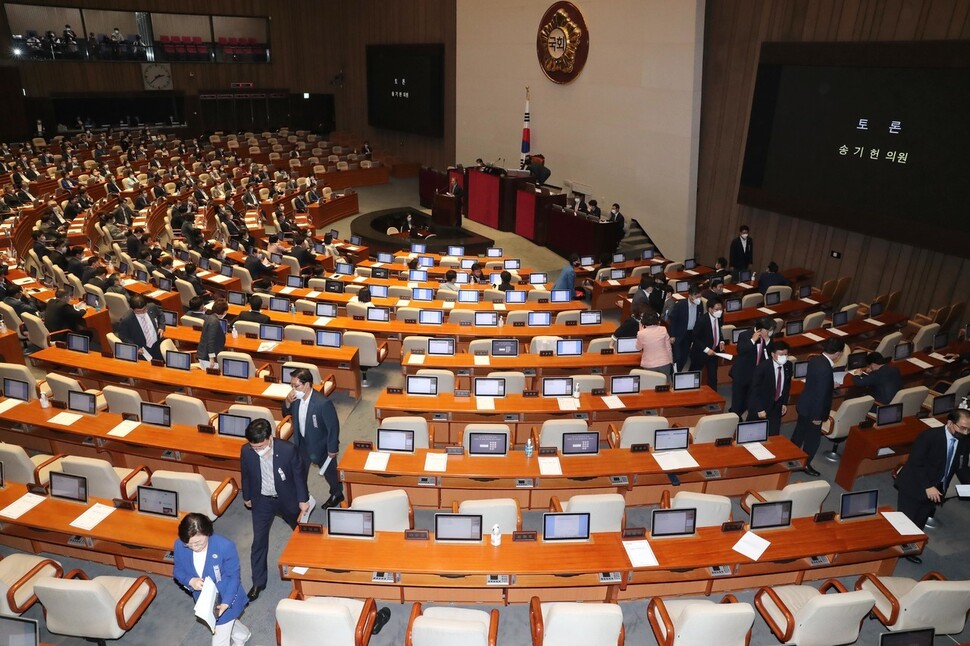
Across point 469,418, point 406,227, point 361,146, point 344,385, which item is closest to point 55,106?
point 361,146

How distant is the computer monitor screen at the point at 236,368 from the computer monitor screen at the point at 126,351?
4.70 ft

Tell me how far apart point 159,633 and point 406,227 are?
16.3 metres

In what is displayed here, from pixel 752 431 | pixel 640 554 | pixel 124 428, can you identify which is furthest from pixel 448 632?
pixel 124 428

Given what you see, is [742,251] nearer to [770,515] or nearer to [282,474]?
[770,515]

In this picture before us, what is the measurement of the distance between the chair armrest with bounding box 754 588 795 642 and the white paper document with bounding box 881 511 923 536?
1.51m

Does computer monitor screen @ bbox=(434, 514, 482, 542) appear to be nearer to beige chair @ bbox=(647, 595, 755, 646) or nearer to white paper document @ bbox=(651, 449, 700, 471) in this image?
beige chair @ bbox=(647, 595, 755, 646)

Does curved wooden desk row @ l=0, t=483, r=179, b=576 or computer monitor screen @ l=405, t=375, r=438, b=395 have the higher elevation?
computer monitor screen @ l=405, t=375, r=438, b=395

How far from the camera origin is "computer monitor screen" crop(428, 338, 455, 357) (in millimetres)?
9633

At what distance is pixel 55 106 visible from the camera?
2625cm

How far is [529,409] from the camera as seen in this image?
7.93 meters

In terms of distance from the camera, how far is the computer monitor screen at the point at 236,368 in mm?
8594

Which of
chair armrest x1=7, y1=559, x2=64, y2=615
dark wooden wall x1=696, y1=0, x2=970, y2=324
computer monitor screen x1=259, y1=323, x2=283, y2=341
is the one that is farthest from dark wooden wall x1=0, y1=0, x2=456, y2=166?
chair armrest x1=7, y1=559, x2=64, y2=615

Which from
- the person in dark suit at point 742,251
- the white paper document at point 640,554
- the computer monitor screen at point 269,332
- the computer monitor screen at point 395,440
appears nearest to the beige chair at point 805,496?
the white paper document at point 640,554

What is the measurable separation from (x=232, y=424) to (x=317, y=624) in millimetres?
3200
